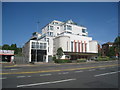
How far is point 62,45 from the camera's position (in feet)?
153

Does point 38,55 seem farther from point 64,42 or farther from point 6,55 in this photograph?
point 64,42

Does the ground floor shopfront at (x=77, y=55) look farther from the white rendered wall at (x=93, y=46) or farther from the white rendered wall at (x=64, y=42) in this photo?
the white rendered wall at (x=93, y=46)

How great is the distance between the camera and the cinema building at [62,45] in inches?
1635

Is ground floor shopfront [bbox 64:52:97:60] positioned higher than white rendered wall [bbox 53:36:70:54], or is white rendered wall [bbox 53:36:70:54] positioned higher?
white rendered wall [bbox 53:36:70:54]

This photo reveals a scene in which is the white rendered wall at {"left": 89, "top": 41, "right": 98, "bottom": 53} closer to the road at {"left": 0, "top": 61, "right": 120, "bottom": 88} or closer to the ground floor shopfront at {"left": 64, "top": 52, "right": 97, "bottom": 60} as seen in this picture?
the ground floor shopfront at {"left": 64, "top": 52, "right": 97, "bottom": 60}

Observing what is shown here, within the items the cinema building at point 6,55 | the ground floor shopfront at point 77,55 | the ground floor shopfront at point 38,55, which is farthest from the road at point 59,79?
the ground floor shopfront at point 77,55

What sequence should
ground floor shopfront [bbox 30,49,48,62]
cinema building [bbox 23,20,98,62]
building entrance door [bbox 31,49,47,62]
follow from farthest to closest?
cinema building [bbox 23,20,98,62]
building entrance door [bbox 31,49,47,62]
ground floor shopfront [bbox 30,49,48,62]

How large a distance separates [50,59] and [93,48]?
23.6m

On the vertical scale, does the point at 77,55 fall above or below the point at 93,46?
below

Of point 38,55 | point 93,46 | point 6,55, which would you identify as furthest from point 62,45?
point 6,55

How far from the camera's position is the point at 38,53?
1638 inches

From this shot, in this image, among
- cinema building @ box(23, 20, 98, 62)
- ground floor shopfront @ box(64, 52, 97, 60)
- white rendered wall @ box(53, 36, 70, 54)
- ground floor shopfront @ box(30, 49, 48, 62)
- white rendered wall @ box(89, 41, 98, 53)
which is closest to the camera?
ground floor shopfront @ box(30, 49, 48, 62)

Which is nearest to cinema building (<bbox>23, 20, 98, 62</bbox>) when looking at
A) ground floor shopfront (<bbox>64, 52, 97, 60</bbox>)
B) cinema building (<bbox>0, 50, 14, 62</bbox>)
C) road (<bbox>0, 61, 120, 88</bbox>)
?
ground floor shopfront (<bbox>64, 52, 97, 60</bbox>)

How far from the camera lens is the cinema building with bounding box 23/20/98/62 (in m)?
41.5
